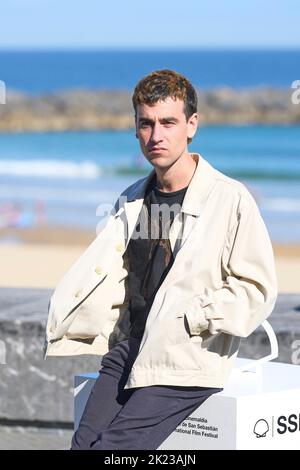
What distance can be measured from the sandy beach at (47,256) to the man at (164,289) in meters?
7.19

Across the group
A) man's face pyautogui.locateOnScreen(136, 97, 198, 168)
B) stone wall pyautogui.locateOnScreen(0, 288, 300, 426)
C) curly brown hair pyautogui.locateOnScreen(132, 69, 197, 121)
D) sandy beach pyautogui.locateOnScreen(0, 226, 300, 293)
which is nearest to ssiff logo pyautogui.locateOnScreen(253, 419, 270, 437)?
man's face pyautogui.locateOnScreen(136, 97, 198, 168)

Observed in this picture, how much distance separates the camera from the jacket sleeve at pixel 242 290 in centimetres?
366

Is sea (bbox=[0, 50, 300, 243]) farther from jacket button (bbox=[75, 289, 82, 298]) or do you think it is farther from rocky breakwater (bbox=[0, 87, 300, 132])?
jacket button (bbox=[75, 289, 82, 298])

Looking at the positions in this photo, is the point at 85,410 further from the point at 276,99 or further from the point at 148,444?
the point at 276,99

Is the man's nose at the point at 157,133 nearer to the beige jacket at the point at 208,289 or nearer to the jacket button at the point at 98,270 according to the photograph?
the beige jacket at the point at 208,289

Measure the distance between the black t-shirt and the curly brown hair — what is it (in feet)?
0.94

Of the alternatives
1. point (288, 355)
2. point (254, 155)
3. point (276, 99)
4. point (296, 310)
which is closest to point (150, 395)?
point (288, 355)

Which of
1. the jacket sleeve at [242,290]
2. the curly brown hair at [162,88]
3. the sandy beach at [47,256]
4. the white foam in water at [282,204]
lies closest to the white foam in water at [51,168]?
the white foam in water at [282,204]

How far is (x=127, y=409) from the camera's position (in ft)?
12.3

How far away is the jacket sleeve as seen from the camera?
3.66m

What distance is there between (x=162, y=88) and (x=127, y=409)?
3.08ft

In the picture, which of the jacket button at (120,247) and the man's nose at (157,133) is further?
the jacket button at (120,247)

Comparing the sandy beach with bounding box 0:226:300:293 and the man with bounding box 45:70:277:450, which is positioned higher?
the man with bounding box 45:70:277:450

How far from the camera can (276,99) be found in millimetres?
46406
